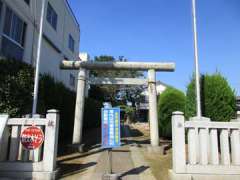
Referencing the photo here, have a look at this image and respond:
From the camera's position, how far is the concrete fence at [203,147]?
248 inches

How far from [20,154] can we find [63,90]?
585cm

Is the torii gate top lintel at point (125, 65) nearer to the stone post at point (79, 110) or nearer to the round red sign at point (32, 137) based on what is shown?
the stone post at point (79, 110)

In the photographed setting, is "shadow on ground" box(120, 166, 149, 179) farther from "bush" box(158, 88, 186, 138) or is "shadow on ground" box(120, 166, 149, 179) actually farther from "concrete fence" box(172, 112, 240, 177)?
"bush" box(158, 88, 186, 138)

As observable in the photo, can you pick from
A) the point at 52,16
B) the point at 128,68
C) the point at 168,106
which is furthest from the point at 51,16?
the point at 168,106

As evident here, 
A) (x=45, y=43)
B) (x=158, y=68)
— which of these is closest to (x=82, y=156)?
(x=158, y=68)

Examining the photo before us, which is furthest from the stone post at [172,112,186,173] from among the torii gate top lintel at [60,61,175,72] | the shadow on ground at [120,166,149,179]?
the torii gate top lintel at [60,61,175,72]

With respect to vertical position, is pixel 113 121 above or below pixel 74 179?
above

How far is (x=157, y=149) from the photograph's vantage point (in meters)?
9.91

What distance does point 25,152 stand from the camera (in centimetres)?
634

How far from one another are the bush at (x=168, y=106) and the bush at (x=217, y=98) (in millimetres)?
4290

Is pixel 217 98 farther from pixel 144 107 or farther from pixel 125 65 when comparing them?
pixel 144 107

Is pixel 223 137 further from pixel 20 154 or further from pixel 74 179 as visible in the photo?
pixel 20 154

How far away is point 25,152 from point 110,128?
2400 millimetres

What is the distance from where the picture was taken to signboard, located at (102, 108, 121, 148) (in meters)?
6.34
